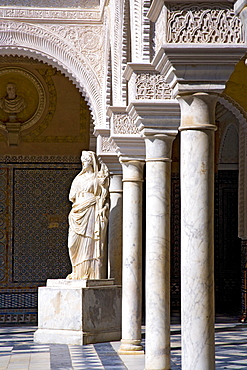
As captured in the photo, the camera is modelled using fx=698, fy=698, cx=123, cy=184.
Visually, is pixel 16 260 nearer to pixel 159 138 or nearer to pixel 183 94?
pixel 159 138

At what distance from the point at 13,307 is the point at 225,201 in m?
4.20

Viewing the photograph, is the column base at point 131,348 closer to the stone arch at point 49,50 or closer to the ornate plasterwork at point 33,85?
the stone arch at point 49,50

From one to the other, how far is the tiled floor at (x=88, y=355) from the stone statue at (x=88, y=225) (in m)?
0.96

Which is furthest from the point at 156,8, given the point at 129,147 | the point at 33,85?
the point at 33,85

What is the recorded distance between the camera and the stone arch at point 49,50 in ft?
28.7

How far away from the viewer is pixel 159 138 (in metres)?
5.42

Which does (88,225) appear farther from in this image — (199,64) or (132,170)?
(199,64)

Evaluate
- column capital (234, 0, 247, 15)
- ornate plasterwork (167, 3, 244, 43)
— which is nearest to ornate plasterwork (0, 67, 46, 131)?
ornate plasterwork (167, 3, 244, 43)

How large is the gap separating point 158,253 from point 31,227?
22.9 ft

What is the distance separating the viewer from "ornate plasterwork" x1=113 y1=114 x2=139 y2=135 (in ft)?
23.7

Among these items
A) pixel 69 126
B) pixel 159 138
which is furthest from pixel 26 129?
pixel 159 138

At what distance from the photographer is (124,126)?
7285 mm

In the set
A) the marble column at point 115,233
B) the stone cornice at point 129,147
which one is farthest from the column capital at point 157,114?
the marble column at point 115,233

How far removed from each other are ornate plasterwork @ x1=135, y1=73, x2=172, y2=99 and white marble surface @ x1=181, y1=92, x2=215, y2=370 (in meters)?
1.67
